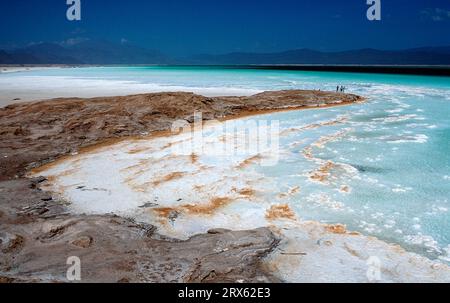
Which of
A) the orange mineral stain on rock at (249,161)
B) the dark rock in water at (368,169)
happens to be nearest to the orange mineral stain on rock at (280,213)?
the orange mineral stain on rock at (249,161)

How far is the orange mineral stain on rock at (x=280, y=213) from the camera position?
5.82 m

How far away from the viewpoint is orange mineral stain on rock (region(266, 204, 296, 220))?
19.1ft

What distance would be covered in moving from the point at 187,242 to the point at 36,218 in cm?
246

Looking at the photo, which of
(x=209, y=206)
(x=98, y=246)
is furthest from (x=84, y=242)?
(x=209, y=206)

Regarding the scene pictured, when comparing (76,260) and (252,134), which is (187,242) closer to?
(76,260)

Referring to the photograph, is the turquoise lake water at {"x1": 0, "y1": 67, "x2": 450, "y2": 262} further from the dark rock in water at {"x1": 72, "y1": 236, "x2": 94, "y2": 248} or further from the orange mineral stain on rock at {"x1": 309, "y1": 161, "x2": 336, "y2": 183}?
the dark rock in water at {"x1": 72, "y1": 236, "x2": 94, "y2": 248}

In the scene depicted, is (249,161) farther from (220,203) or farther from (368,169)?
(368,169)

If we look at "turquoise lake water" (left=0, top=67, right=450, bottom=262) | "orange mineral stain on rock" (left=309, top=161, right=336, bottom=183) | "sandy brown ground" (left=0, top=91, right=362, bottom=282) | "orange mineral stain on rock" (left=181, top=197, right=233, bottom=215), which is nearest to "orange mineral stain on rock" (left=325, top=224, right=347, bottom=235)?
"turquoise lake water" (left=0, top=67, right=450, bottom=262)

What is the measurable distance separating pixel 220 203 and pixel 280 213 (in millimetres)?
1071

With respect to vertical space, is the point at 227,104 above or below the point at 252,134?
above

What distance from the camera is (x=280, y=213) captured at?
5969 mm

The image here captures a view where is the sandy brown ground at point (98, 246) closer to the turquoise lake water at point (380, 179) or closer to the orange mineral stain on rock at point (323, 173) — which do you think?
the turquoise lake water at point (380, 179)

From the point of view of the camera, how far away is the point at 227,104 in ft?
53.9

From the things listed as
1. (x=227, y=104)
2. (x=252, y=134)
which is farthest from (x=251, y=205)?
(x=227, y=104)
